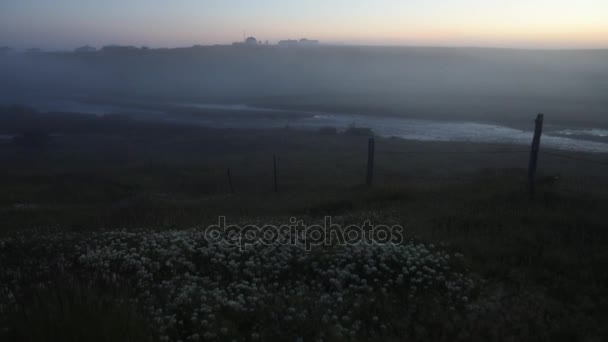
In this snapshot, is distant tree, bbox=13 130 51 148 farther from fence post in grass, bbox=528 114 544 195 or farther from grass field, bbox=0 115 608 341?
fence post in grass, bbox=528 114 544 195

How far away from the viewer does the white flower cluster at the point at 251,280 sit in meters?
5.82

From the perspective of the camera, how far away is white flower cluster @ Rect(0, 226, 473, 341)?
19.1ft

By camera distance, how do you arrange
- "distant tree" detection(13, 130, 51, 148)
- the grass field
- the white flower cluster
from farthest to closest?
"distant tree" detection(13, 130, 51, 148) < the white flower cluster < the grass field

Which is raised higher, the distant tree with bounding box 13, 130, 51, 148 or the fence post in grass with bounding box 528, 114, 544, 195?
the fence post in grass with bounding box 528, 114, 544, 195

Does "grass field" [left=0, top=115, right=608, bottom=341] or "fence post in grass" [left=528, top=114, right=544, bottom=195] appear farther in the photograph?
"fence post in grass" [left=528, top=114, right=544, bottom=195]

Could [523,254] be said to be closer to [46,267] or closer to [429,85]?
[46,267]

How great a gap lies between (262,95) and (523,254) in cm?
11033

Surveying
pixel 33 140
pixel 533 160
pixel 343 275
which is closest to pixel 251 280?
pixel 343 275

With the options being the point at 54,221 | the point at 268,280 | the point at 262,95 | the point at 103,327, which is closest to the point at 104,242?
the point at 268,280

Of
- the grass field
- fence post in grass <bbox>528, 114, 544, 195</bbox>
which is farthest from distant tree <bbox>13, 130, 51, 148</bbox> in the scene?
fence post in grass <bbox>528, 114, 544, 195</bbox>

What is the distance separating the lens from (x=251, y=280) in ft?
24.1

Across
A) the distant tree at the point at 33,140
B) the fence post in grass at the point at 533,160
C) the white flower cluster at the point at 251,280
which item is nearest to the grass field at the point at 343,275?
the white flower cluster at the point at 251,280

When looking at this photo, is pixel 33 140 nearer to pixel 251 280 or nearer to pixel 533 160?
pixel 533 160

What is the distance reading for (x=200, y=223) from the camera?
11.7 meters
